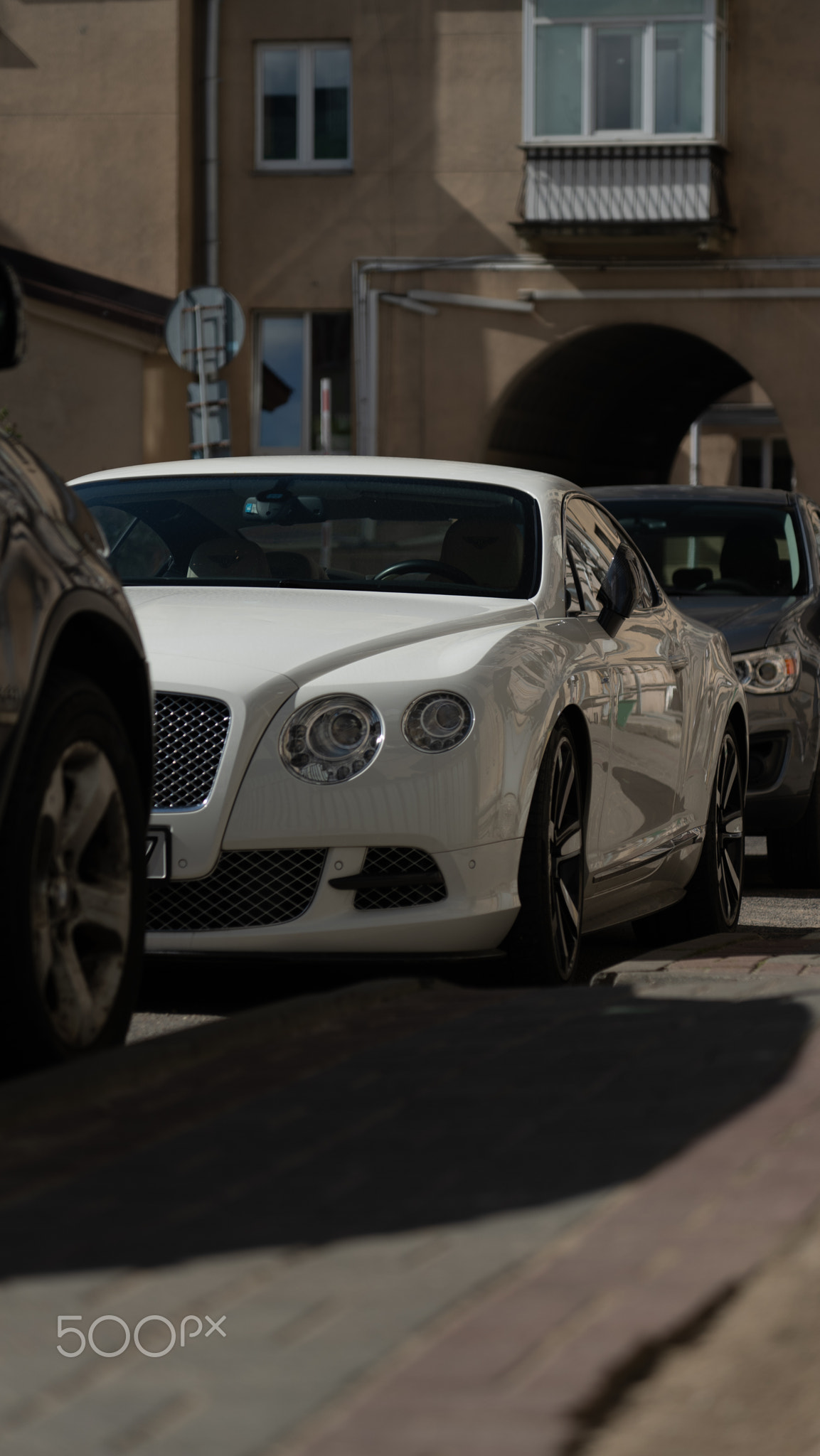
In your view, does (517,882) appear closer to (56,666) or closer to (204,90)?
(56,666)

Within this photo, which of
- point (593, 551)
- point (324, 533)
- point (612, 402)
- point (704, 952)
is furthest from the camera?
point (612, 402)

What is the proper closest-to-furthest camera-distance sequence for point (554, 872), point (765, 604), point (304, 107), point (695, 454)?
point (554, 872) < point (765, 604) < point (304, 107) < point (695, 454)

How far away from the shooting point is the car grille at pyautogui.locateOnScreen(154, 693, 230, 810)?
6129mm

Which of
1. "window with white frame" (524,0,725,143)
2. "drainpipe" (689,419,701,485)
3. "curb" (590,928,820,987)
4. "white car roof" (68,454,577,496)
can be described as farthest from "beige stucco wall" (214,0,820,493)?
"curb" (590,928,820,987)

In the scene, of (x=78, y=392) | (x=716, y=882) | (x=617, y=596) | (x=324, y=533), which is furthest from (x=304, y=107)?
(x=617, y=596)

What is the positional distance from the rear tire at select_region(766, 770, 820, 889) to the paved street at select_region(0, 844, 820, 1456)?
5.68m

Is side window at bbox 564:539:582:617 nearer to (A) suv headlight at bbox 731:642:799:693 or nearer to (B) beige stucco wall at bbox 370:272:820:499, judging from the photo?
(A) suv headlight at bbox 731:642:799:693

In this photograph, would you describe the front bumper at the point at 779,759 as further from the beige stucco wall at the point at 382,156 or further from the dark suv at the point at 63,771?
the beige stucco wall at the point at 382,156

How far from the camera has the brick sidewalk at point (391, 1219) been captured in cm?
261

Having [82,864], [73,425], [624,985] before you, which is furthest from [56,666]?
[73,425]

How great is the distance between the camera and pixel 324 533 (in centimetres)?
756

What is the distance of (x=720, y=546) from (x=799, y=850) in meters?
1.68

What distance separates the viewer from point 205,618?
6.64 meters

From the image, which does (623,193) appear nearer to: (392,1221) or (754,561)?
(754,561)
